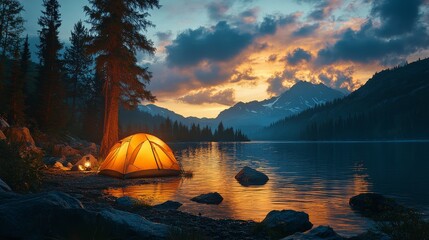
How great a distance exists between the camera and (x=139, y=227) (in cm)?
752

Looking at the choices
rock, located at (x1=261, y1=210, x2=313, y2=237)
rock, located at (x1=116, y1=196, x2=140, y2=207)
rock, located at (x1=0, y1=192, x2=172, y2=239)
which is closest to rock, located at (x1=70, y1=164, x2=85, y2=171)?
rock, located at (x1=116, y1=196, x2=140, y2=207)

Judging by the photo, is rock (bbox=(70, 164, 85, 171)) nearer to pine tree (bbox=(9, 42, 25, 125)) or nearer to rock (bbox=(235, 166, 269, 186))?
rock (bbox=(235, 166, 269, 186))

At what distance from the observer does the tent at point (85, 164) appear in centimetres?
2906

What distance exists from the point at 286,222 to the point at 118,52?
2331cm

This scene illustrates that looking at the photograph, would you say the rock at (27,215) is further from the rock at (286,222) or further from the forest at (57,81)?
the forest at (57,81)

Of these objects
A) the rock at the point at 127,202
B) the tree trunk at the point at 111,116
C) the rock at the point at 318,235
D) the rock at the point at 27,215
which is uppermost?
the tree trunk at the point at 111,116

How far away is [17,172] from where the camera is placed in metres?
13.9

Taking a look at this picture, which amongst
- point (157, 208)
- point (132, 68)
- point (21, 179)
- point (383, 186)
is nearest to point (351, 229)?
point (157, 208)

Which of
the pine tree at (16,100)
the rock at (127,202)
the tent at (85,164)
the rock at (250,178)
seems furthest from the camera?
the pine tree at (16,100)

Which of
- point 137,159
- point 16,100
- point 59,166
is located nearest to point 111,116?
point 59,166

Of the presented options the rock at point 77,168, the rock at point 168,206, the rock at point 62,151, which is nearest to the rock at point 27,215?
the rock at point 168,206

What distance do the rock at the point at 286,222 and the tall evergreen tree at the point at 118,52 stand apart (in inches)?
866

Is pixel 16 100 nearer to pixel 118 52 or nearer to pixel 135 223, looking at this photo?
pixel 118 52

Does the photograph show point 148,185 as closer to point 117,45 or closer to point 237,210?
point 237,210
